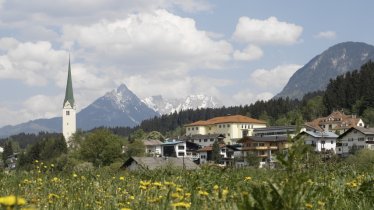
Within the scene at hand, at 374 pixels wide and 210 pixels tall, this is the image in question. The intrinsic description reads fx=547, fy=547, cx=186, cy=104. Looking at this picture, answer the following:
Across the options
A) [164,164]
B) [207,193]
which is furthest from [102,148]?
[207,193]

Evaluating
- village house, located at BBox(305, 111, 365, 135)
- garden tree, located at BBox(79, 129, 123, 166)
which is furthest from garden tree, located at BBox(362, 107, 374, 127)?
garden tree, located at BBox(79, 129, 123, 166)

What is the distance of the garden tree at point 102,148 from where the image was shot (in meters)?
80.6

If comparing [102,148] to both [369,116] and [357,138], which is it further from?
[369,116]

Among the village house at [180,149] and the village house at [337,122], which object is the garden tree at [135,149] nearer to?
the village house at [337,122]

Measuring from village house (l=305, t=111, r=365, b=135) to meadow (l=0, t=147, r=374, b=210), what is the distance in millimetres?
116864

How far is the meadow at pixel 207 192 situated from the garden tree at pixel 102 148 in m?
70.8

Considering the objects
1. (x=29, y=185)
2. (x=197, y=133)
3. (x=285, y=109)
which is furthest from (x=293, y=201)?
(x=197, y=133)

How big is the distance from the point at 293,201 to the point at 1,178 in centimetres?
703

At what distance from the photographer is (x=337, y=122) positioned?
127 meters

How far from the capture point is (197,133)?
184 metres

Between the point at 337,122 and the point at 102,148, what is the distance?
65656 millimetres

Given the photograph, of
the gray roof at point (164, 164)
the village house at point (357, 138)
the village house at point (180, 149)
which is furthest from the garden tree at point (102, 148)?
the village house at point (180, 149)

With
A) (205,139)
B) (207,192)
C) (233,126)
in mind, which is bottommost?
(207,192)

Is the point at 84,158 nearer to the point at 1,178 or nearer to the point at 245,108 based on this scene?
the point at 1,178
